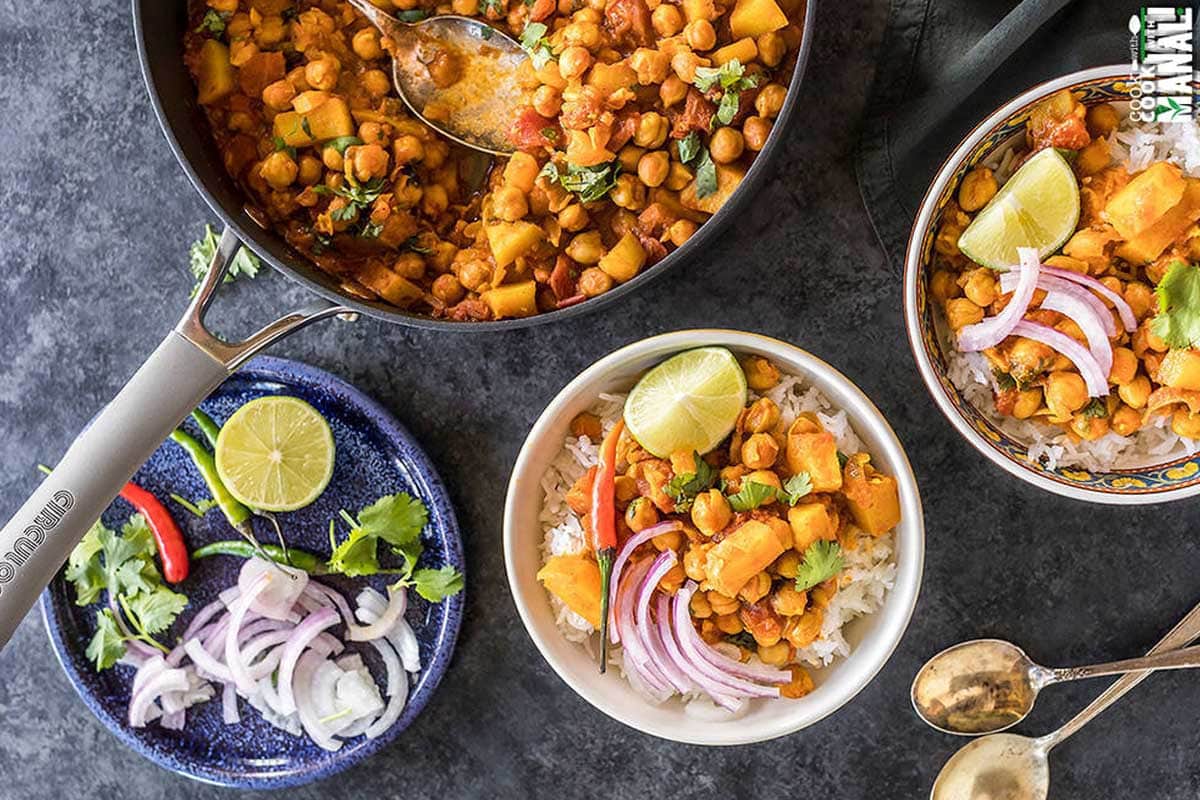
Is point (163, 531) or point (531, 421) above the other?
point (531, 421)

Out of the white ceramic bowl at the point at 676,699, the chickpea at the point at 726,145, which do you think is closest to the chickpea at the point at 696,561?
the white ceramic bowl at the point at 676,699

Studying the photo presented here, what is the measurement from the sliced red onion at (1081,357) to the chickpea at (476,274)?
1152mm

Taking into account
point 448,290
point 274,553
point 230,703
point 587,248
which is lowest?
point 230,703

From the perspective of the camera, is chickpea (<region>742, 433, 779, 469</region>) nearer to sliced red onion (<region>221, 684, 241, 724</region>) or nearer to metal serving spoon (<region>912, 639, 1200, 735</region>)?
metal serving spoon (<region>912, 639, 1200, 735</region>)

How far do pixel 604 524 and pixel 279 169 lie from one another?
3.36ft

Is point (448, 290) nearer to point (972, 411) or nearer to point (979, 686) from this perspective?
point (972, 411)

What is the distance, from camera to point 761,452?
95.0 inches

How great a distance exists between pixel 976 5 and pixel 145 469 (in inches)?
88.1

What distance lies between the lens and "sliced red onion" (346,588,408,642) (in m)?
2.82

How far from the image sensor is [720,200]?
240cm

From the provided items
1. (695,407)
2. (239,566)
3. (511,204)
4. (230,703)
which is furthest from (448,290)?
(230,703)

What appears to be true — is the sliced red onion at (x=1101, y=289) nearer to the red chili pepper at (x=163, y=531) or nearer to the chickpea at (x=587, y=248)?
the chickpea at (x=587, y=248)

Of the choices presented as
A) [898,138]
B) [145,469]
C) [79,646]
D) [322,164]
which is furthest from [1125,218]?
[79,646]

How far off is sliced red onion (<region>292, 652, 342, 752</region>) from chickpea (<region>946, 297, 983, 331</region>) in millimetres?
1681
